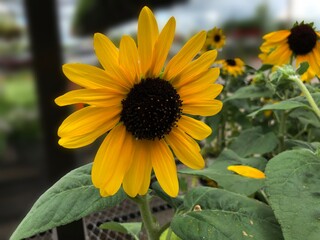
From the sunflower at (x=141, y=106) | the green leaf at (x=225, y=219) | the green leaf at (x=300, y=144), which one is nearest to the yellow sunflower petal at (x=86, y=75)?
the sunflower at (x=141, y=106)

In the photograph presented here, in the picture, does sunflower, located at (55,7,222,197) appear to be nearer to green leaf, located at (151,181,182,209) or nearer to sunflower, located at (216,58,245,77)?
green leaf, located at (151,181,182,209)

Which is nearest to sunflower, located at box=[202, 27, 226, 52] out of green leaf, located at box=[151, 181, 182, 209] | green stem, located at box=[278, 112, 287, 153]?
green stem, located at box=[278, 112, 287, 153]

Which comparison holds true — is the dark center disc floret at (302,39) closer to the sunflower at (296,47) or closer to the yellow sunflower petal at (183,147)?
the sunflower at (296,47)

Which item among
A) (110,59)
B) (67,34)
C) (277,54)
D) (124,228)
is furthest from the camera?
(67,34)

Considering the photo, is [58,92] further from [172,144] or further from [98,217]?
[172,144]

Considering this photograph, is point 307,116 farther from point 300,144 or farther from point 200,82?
point 200,82

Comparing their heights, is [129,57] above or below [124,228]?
above

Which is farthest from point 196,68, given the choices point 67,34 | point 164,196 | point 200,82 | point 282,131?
point 67,34
